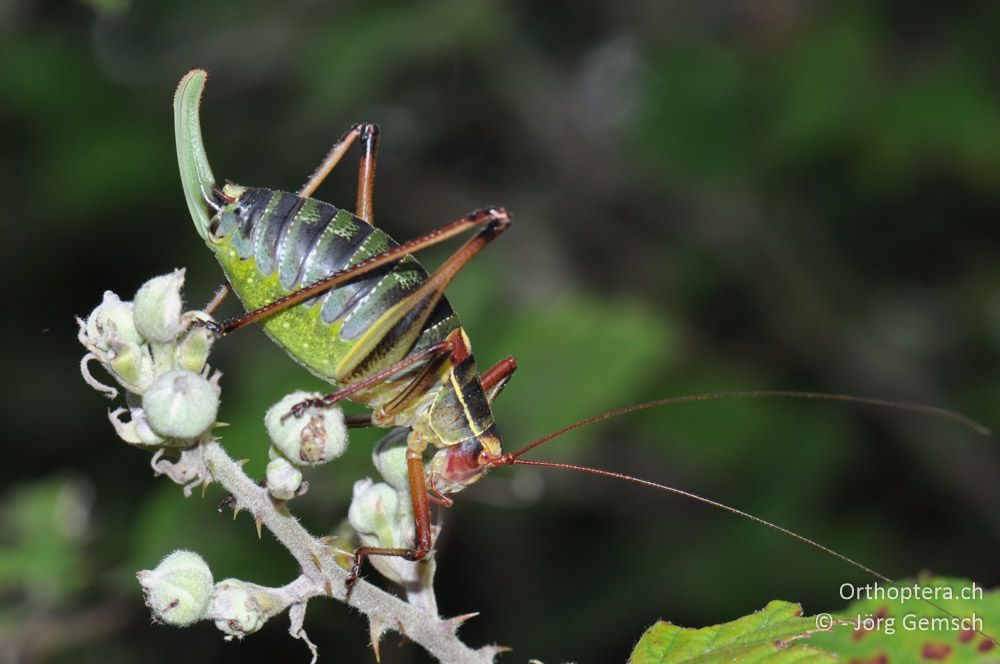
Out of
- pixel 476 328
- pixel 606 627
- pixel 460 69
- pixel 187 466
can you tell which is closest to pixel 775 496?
pixel 606 627

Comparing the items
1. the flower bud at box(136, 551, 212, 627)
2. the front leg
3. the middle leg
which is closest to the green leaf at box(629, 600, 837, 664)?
the front leg

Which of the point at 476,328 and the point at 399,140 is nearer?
the point at 476,328

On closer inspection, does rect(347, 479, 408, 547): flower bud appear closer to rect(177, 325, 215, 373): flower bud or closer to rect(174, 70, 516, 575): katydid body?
rect(174, 70, 516, 575): katydid body

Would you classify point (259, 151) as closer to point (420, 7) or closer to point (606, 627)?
point (420, 7)

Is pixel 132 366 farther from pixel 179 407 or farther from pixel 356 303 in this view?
pixel 356 303

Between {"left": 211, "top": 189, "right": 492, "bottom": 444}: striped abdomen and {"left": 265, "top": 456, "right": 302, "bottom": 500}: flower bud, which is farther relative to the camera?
{"left": 211, "top": 189, "right": 492, "bottom": 444}: striped abdomen

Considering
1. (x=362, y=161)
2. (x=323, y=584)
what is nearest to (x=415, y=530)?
(x=323, y=584)

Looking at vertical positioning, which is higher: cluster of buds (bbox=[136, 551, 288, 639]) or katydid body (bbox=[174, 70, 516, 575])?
katydid body (bbox=[174, 70, 516, 575])
